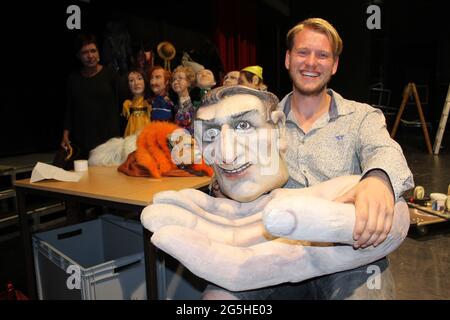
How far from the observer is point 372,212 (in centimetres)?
74

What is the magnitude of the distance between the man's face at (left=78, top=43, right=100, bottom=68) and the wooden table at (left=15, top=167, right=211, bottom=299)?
742 mm

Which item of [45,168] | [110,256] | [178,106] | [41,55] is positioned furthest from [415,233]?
[41,55]

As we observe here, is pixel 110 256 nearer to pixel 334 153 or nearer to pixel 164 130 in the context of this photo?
pixel 164 130

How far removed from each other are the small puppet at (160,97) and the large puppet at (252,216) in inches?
49.8

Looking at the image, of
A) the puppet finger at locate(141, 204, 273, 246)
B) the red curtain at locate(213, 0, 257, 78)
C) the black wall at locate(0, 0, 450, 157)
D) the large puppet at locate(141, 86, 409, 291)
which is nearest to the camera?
the large puppet at locate(141, 86, 409, 291)

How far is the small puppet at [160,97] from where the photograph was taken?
2.22 m

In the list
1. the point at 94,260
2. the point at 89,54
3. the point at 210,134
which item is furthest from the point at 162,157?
the point at 89,54

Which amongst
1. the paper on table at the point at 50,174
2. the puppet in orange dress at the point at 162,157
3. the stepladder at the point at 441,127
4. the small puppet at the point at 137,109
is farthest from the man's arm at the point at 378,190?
the stepladder at the point at 441,127

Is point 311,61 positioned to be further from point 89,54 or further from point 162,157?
Result: point 89,54

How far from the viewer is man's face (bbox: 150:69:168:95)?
2222mm

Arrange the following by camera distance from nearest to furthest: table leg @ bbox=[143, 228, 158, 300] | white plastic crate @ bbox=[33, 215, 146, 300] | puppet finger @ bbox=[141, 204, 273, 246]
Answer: puppet finger @ bbox=[141, 204, 273, 246]
table leg @ bbox=[143, 228, 158, 300]
white plastic crate @ bbox=[33, 215, 146, 300]

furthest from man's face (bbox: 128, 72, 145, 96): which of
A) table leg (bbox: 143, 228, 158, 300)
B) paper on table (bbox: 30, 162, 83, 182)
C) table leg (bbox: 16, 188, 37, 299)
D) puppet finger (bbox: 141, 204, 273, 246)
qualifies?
puppet finger (bbox: 141, 204, 273, 246)

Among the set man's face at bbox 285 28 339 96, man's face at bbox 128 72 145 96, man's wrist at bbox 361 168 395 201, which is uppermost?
man's face at bbox 128 72 145 96

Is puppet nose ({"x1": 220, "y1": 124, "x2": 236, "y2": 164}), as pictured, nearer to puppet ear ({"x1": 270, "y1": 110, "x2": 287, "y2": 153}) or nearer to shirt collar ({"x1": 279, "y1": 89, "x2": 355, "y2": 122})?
puppet ear ({"x1": 270, "y1": 110, "x2": 287, "y2": 153})
